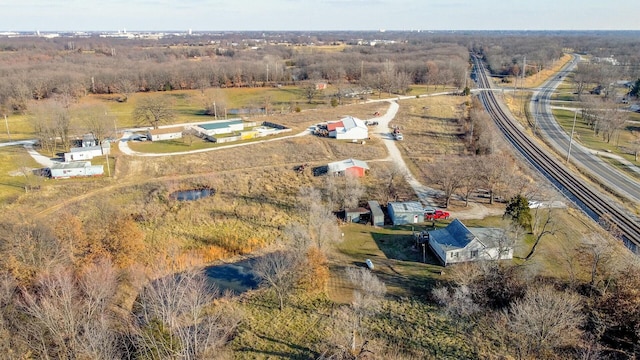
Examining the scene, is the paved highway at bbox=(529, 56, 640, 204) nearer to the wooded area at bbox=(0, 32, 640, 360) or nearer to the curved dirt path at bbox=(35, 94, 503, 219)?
the wooded area at bbox=(0, 32, 640, 360)

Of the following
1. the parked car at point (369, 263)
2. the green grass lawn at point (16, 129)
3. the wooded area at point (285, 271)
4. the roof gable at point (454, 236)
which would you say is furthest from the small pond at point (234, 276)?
the green grass lawn at point (16, 129)

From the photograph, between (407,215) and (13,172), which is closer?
(407,215)

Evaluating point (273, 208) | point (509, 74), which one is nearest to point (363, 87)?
point (509, 74)

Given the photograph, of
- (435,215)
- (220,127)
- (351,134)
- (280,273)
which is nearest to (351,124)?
(351,134)

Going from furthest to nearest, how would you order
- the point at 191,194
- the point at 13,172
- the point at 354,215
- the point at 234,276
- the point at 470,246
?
the point at 13,172 < the point at 191,194 < the point at 354,215 < the point at 234,276 < the point at 470,246

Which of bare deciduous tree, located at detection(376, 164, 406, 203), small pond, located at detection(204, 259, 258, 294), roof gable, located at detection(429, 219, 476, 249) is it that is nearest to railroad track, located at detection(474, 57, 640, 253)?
roof gable, located at detection(429, 219, 476, 249)

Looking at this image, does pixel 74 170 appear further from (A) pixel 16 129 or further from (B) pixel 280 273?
(B) pixel 280 273
